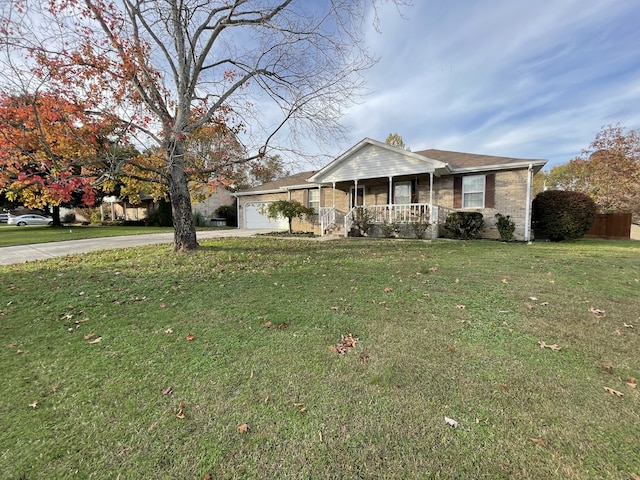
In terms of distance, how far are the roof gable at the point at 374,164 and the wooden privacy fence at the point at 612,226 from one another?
365 inches

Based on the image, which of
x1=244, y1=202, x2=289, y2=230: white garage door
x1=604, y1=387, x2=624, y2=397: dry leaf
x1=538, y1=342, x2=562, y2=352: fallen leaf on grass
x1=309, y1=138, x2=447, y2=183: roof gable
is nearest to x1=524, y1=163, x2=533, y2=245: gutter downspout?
x1=309, y1=138, x2=447, y2=183: roof gable

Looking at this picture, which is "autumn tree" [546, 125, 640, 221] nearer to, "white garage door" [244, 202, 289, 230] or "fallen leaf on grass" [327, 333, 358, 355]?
"white garage door" [244, 202, 289, 230]

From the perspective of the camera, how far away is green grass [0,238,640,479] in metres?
1.72

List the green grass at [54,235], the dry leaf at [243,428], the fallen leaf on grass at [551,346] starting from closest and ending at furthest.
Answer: the dry leaf at [243,428]
the fallen leaf on grass at [551,346]
the green grass at [54,235]

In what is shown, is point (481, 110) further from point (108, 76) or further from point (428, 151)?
point (108, 76)

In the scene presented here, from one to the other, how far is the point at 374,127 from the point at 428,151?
6.32 m

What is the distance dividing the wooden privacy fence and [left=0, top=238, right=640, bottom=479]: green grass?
41.6 feet

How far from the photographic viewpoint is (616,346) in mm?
3016

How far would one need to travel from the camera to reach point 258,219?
71.6 ft

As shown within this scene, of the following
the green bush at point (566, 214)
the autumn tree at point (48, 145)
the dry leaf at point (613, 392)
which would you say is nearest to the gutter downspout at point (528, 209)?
the green bush at point (566, 214)

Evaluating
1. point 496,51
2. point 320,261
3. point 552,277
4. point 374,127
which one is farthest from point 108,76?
point 496,51

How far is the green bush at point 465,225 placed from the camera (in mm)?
12242

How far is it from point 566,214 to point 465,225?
409cm

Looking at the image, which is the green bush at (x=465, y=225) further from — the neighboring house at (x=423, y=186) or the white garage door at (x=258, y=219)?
the white garage door at (x=258, y=219)
